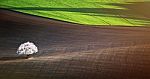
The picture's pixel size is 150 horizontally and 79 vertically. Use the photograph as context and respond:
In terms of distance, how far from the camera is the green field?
13.3 ft

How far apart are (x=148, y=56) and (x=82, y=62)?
274 mm

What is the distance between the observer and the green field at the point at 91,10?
405cm

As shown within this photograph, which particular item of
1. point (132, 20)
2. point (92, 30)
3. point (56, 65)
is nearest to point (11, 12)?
point (92, 30)

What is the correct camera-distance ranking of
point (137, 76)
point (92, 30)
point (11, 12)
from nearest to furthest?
point (137, 76), point (92, 30), point (11, 12)

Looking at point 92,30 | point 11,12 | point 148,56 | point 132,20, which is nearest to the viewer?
point 148,56

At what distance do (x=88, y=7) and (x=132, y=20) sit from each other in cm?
64

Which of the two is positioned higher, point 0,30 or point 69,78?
point 69,78

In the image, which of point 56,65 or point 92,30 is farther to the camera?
point 92,30

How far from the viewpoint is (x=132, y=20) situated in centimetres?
403

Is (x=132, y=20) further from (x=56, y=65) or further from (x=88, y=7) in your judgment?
(x=56, y=65)

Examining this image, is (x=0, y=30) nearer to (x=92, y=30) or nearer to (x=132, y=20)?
(x=92, y=30)

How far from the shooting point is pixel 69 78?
120 cm

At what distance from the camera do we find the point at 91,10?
13.9ft

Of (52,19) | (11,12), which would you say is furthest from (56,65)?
(11,12)
